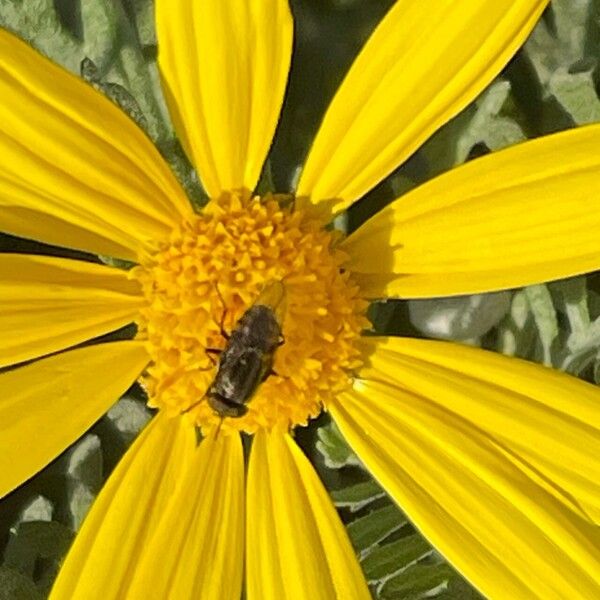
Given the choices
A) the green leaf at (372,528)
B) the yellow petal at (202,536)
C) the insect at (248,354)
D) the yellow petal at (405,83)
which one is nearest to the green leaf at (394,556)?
the green leaf at (372,528)

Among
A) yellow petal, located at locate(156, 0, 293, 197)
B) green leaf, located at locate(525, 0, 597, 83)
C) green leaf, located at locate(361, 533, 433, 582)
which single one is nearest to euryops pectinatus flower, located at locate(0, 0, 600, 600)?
yellow petal, located at locate(156, 0, 293, 197)

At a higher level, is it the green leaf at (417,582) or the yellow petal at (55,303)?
the yellow petal at (55,303)

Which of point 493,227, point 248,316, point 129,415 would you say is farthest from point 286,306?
point 129,415

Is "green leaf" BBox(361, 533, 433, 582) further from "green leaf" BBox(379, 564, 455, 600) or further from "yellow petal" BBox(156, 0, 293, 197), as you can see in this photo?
"yellow petal" BBox(156, 0, 293, 197)

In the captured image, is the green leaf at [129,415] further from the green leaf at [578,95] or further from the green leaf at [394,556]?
the green leaf at [578,95]

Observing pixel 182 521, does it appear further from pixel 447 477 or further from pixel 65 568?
pixel 447 477

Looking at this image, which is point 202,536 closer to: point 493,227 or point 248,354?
point 248,354
